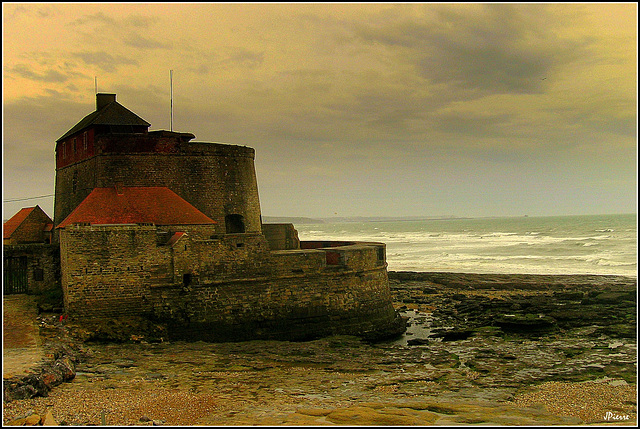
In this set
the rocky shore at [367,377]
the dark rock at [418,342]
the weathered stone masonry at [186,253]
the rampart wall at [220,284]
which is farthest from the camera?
the dark rock at [418,342]

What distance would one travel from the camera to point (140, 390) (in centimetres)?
1214

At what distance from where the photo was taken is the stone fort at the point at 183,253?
16.8 metres

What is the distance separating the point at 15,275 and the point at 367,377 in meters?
11.7

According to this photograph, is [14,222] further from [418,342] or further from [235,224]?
[418,342]

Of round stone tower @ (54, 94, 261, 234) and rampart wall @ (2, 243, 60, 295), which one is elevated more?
round stone tower @ (54, 94, 261, 234)

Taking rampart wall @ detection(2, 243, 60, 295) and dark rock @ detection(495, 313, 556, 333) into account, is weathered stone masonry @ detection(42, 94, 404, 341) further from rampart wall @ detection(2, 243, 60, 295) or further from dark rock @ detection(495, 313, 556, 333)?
dark rock @ detection(495, 313, 556, 333)

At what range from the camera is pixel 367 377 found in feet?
47.6

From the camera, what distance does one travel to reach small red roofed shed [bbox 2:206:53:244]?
75.6ft

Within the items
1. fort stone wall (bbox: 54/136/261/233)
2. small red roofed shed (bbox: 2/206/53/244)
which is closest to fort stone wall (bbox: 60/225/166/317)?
fort stone wall (bbox: 54/136/261/233)

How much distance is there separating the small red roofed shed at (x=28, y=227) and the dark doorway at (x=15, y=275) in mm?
3436

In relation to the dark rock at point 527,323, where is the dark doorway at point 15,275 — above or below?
above

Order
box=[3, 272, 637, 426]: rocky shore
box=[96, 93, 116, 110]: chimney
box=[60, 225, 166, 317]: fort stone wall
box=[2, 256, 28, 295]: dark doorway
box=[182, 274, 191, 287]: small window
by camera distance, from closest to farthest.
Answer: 1. box=[3, 272, 637, 426]: rocky shore
2. box=[60, 225, 166, 317]: fort stone wall
3. box=[182, 274, 191, 287]: small window
4. box=[2, 256, 28, 295]: dark doorway
5. box=[96, 93, 116, 110]: chimney

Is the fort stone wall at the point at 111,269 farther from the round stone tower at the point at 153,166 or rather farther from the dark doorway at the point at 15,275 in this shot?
the round stone tower at the point at 153,166

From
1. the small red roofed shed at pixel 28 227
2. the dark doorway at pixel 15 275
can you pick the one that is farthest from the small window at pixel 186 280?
the small red roofed shed at pixel 28 227
